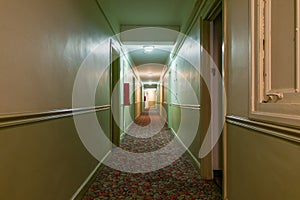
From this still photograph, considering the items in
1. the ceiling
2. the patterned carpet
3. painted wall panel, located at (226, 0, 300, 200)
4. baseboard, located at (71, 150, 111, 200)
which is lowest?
the patterned carpet

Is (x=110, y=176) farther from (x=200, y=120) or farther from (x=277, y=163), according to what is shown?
(x=277, y=163)

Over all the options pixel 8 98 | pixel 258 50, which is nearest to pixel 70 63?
pixel 8 98

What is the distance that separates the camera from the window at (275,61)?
1.10m

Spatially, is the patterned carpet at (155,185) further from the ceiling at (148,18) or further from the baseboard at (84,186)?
the ceiling at (148,18)

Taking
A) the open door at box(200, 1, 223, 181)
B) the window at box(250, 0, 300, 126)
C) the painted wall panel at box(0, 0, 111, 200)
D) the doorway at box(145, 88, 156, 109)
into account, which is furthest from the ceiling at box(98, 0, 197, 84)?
the doorway at box(145, 88, 156, 109)

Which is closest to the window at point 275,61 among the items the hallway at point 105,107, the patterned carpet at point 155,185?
the hallway at point 105,107

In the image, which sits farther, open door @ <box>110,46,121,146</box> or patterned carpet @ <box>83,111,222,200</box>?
open door @ <box>110,46,121,146</box>

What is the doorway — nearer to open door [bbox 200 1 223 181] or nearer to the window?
open door [bbox 200 1 223 181]

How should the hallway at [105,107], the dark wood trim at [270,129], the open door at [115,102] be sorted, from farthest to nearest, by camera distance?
the open door at [115,102]
the hallway at [105,107]
the dark wood trim at [270,129]

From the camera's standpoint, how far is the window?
110cm

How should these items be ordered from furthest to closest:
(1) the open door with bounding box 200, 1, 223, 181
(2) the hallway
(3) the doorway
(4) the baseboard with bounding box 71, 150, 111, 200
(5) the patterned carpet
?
(3) the doorway, (1) the open door with bounding box 200, 1, 223, 181, (5) the patterned carpet, (4) the baseboard with bounding box 71, 150, 111, 200, (2) the hallway

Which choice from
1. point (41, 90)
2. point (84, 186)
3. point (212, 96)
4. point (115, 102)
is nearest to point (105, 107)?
point (115, 102)

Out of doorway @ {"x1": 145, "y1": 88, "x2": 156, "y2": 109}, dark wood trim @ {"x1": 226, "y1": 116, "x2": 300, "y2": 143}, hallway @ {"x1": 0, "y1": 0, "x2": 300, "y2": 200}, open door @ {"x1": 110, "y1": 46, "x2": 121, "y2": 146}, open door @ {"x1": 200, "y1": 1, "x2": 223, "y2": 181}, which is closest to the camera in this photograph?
dark wood trim @ {"x1": 226, "y1": 116, "x2": 300, "y2": 143}

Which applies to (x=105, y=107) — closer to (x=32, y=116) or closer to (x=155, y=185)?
(x=155, y=185)
